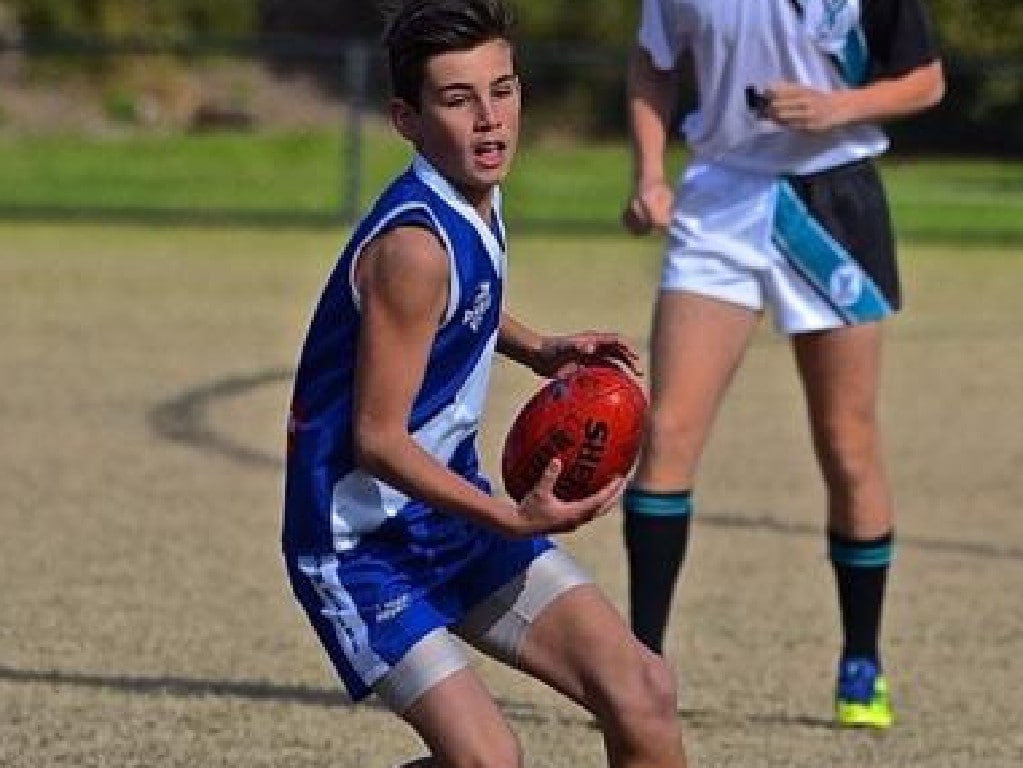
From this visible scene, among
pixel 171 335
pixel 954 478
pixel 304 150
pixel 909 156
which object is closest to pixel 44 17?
pixel 304 150

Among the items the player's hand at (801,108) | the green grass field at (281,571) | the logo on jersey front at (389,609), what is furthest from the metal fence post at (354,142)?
the logo on jersey front at (389,609)

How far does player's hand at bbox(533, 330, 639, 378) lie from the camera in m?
5.07

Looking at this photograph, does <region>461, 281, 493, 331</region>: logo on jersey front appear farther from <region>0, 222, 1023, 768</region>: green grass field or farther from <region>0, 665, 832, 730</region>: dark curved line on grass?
<region>0, 665, 832, 730</region>: dark curved line on grass

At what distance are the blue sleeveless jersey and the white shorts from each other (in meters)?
2.11

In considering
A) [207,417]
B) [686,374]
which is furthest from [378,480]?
[207,417]

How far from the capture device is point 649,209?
691 cm

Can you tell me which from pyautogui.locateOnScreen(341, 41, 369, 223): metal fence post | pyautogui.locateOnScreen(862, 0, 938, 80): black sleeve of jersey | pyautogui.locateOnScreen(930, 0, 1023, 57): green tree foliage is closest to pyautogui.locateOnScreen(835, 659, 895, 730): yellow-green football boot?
pyautogui.locateOnScreen(862, 0, 938, 80): black sleeve of jersey

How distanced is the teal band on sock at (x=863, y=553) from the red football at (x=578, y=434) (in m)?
2.32

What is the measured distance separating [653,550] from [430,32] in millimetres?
2486

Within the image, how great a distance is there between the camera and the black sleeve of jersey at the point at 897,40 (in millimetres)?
6934

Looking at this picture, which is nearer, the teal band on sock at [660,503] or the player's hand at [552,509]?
the player's hand at [552,509]

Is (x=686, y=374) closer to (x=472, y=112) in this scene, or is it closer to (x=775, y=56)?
(x=775, y=56)

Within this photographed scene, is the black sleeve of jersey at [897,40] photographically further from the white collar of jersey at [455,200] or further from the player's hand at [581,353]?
the white collar of jersey at [455,200]

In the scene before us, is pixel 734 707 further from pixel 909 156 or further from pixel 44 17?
pixel 44 17
